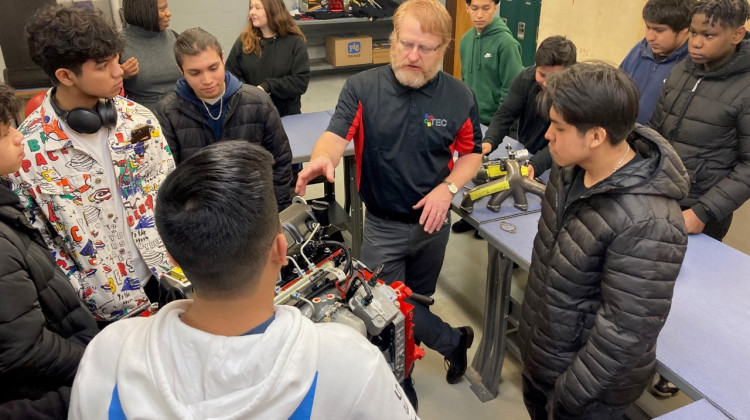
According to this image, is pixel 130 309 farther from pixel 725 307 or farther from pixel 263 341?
pixel 725 307

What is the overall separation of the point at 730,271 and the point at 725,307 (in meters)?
0.23

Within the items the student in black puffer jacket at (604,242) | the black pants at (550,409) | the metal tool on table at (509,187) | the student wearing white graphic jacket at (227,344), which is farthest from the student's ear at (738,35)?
the student wearing white graphic jacket at (227,344)

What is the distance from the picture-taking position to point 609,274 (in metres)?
1.32

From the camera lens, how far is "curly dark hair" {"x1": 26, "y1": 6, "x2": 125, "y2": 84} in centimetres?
154

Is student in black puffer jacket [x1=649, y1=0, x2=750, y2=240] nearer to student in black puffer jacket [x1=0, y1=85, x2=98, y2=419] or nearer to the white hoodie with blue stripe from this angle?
the white hoodie with blue stripe

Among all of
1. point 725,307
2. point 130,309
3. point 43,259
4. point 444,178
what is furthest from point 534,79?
point 43,259

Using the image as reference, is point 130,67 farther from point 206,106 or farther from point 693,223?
point 693,223

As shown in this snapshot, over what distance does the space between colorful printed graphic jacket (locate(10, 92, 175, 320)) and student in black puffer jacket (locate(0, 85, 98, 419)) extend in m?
0.11

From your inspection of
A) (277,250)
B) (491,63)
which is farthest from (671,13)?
(277,250)

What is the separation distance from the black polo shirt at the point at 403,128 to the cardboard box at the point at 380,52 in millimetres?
5089

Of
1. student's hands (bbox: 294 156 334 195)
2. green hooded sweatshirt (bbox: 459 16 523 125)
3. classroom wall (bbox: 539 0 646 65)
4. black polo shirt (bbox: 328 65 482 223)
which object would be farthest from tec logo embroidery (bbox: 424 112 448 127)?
classroom wall (bbox: 539 0 646 65)

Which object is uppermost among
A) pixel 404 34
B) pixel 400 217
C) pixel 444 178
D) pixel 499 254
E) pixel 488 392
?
pixel 404 34

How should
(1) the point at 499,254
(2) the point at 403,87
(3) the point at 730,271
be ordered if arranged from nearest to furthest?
(3) the point at 730,271 → (2) the point at 403,87 → (1) the point at 499,254

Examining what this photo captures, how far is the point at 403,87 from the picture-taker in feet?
6.56
